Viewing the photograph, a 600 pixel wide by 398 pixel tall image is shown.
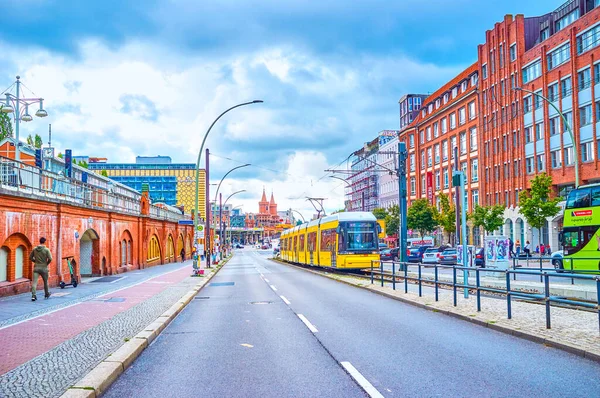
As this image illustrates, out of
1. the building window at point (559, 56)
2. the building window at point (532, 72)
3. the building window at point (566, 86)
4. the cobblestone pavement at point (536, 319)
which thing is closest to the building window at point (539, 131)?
the building window at point (566, 86)

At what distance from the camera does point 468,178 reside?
2576 inches

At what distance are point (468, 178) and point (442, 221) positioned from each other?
316 inches

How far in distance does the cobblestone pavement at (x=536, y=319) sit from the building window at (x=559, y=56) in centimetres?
3878

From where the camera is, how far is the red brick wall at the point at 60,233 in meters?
17.8

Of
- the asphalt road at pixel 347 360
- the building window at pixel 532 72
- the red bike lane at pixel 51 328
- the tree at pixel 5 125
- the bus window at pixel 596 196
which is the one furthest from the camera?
the building window at pixel 532 72

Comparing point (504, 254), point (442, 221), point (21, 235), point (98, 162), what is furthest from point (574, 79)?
point (98, 162)

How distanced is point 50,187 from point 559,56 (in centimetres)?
4288

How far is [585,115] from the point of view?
4541 centimetres

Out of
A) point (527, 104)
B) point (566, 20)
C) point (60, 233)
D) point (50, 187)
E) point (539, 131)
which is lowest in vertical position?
point (60, 233)

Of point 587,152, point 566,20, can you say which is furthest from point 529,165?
point 566,20

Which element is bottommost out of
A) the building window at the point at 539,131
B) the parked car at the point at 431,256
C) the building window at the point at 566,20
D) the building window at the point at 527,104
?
the parked car at the point at 431,256

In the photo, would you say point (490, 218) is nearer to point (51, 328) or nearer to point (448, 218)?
point (448, 218)

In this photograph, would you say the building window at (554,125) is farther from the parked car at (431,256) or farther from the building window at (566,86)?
the parked car at (431,256)

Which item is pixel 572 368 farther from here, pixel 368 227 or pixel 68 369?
pixel 368 227
